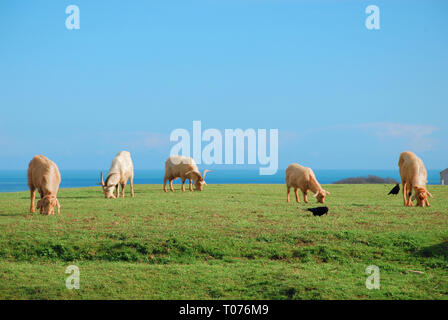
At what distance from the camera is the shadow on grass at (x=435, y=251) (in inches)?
452

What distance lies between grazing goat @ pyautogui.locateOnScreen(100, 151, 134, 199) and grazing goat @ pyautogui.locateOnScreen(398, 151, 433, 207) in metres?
14.6

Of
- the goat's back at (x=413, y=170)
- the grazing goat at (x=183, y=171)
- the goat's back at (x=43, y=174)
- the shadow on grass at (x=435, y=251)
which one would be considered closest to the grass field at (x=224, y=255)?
the shadow on grass at (x=435, y=251)

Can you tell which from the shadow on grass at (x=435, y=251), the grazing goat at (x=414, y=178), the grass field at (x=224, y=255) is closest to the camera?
the grass field at (x=224, y=255)

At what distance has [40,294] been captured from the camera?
9156mm

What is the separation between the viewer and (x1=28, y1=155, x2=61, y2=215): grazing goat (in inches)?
655

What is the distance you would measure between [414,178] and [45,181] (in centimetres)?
1580

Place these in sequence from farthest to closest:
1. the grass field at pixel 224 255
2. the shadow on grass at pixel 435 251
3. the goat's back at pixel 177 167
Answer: the goat's back at pixel 177 167
the shadow on grass at pixel 435 251
the grass field at pixel 224 255

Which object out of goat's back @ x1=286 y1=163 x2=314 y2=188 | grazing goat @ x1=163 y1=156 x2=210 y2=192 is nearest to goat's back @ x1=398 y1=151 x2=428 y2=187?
goat's back @ x1=286 y1=163 x2=314 y2=188

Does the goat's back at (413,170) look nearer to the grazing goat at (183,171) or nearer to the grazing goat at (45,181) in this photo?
the grazing goat at (183,171)

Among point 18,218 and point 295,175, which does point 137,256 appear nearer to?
point 18,218

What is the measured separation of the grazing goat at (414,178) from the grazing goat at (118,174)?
48.0 feet

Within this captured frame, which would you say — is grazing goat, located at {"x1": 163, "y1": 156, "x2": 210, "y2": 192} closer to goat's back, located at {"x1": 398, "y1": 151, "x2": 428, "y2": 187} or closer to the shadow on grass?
goat's back, located at {"x1": 398, "y1": 151, "x2": 428, "y2": 187}
